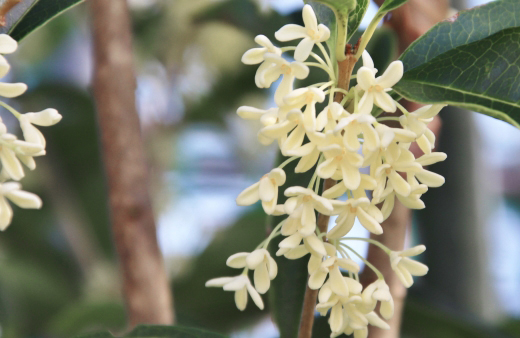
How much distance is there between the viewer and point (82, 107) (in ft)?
4.92

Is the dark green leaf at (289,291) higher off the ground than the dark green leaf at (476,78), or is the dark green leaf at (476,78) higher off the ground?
the dark green leaf at (476,78)

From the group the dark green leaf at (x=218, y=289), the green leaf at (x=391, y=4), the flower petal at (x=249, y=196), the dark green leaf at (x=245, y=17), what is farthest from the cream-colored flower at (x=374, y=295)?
the dark green leaf at (x=218, y=289)

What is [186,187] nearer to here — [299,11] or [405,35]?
[299,11]

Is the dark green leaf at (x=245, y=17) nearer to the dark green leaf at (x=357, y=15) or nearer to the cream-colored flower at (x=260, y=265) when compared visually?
the dark green leaf at (x=357, y=15)

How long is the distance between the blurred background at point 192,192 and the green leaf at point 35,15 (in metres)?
0.24

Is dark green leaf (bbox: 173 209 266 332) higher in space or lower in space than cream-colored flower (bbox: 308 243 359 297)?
higher

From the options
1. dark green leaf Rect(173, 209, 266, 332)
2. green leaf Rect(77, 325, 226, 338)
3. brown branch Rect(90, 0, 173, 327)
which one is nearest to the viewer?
green leaf Rect(77, 325, 226, 338)

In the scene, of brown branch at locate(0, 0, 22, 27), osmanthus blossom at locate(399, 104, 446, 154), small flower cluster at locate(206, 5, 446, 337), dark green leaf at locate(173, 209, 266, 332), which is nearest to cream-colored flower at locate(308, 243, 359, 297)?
small flower cluster at locate(206, 5, 446, 337)

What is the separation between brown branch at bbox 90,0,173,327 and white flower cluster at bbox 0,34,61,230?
0.35 m

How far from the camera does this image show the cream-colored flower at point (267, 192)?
38 centimetres

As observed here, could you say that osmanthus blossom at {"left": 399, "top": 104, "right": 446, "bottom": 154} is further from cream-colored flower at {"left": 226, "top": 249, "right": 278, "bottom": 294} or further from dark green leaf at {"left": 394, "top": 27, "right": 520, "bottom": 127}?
cream-colored flower at {"left": 226, "top": 249, "right": 278, "bottom": 294}

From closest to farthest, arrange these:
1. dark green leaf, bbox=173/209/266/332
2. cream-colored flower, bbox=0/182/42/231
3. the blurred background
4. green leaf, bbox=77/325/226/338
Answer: cream-colored flower, bbox=0/182/42/231 < green leaf, bbox=77/325/226/338 < the blurred background < dark green leaf, bbox=173/209/266/332

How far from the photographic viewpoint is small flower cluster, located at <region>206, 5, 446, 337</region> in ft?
1.17

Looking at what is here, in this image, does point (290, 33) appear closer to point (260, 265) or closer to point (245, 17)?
point (260, 265)
